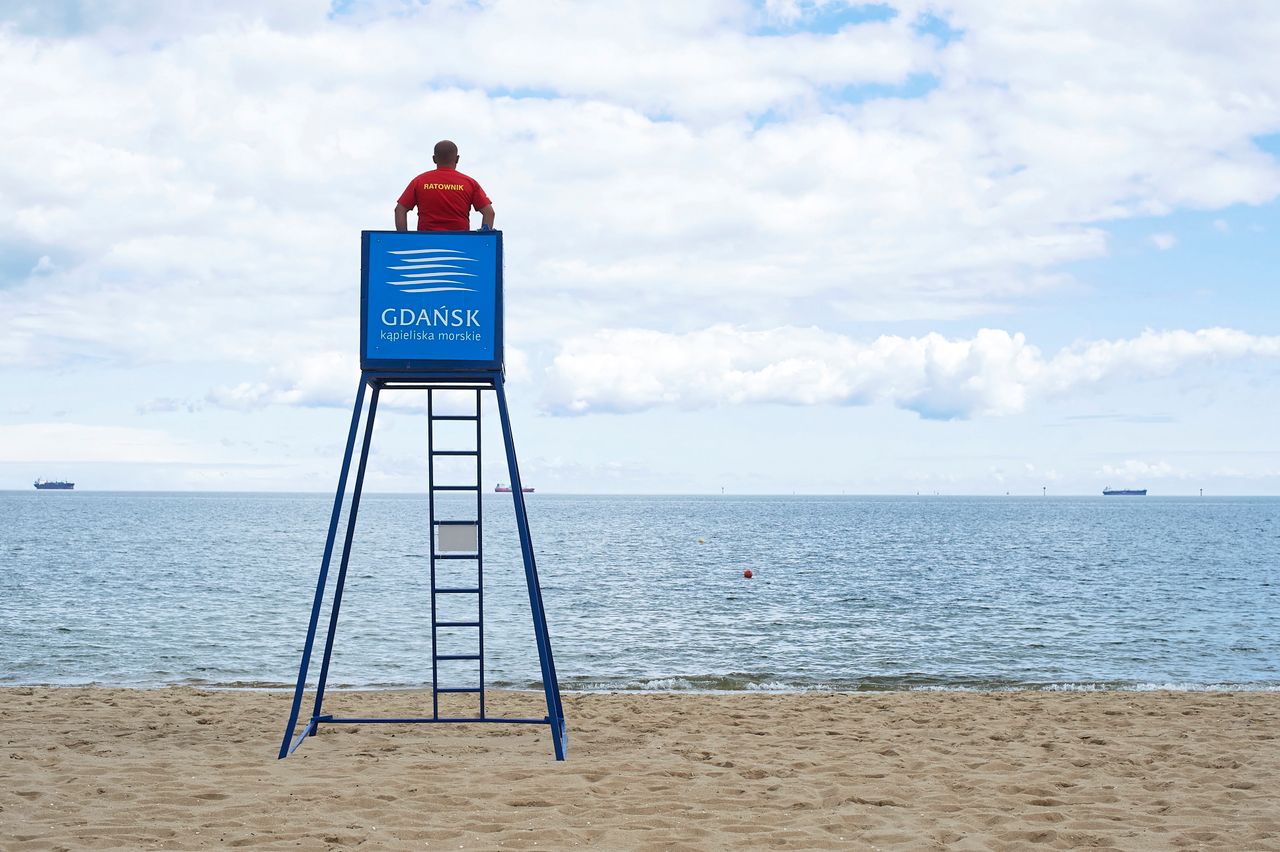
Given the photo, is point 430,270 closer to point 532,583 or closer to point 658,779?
point 532,583

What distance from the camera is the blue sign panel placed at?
313 inches

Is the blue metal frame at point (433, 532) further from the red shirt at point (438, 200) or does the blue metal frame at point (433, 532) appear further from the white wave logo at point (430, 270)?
the red shirt at point (438, 200)

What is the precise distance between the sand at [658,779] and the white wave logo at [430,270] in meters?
3.57

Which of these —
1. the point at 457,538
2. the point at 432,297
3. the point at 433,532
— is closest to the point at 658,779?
the point at 457,538

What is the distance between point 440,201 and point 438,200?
0.02 metres

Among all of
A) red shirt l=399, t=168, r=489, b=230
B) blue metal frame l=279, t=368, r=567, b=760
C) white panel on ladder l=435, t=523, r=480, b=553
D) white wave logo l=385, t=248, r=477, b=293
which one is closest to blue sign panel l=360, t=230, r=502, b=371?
white wave logo l=385, t=248, r=477, b=293

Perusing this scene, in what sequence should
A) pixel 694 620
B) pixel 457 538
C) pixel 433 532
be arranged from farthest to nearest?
1. pixel 694 620
2. pixel 433 532
3. pixel 457 538

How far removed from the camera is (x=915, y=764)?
27.0ft

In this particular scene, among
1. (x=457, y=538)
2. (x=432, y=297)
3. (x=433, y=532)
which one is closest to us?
(x=432, y=297)

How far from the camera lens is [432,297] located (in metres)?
7.97

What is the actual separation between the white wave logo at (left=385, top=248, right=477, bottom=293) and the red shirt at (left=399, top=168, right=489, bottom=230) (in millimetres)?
330

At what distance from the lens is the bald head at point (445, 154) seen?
825 centimetres

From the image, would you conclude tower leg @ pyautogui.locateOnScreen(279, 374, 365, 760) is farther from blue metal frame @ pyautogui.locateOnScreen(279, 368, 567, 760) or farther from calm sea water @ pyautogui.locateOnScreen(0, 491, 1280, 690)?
calm sea water @ pyautogui.locateOnScreen(0, 491, 1280, 690)

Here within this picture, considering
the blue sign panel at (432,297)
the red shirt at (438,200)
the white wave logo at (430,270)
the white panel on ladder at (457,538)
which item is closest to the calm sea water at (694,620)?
the white panel on ladder at (457,538)
